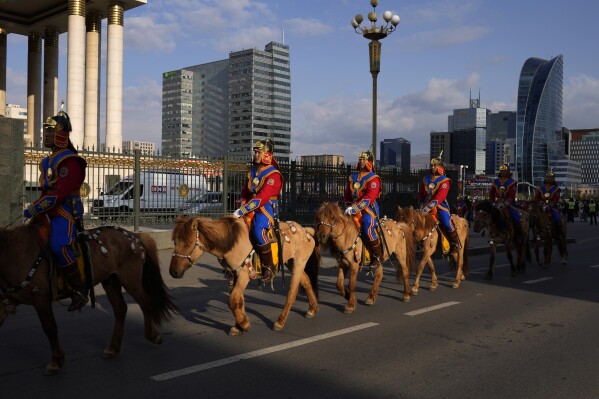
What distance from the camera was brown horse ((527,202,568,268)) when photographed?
49.3 ft

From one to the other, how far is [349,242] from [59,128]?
15.3ft

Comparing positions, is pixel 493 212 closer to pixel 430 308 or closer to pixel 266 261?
pixel 430 308

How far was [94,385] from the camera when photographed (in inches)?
209

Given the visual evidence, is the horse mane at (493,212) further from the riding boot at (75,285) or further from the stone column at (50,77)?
the stone column at (50,77)

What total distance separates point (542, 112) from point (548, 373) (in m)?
193

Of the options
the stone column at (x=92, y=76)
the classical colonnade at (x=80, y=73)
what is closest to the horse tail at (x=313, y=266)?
the classical colonnade at (x=80, y=73)

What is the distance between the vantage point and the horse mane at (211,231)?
22.0 feet

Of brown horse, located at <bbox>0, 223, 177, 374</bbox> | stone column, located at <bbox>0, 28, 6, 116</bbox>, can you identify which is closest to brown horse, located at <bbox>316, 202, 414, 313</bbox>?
brown horse, located at <bbox>0, 223, 177, 374</bbox>

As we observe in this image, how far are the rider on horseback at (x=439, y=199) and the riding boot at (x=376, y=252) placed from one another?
2325 millimetres

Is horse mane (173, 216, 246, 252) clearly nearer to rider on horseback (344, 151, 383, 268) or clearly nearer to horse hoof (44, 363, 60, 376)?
horse hoof (44, 363, 60, 376)

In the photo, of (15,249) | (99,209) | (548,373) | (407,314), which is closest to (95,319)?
(15,249)

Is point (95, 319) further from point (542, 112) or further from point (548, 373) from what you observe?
point (542, 112)

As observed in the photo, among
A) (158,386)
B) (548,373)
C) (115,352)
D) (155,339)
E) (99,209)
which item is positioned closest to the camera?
(158,386)

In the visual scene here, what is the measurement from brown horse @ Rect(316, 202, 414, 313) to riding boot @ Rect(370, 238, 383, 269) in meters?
0.16
